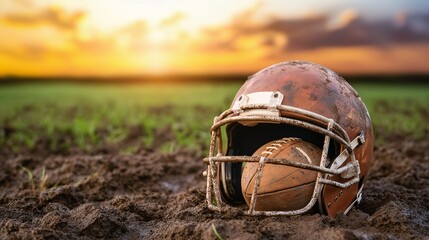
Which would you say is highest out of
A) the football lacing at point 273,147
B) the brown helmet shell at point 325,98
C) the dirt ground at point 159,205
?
the brown helmet shell at point 325,98

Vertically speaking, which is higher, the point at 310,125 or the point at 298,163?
the point at 310,125

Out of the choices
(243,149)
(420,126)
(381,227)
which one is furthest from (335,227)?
(420,126)

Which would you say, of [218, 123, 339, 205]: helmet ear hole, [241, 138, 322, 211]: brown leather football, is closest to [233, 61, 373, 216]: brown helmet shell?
[241, 138, 322, 211]: brown leather football

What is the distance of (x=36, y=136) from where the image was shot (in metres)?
7.66

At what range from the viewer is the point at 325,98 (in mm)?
3561

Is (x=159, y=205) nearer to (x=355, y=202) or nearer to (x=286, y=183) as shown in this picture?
(x=286, y=183)

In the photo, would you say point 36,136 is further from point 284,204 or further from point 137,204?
point 284,204

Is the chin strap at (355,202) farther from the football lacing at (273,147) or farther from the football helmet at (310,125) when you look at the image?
the football lacing at (273,147)

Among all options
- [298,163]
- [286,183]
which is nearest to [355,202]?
[286,183]

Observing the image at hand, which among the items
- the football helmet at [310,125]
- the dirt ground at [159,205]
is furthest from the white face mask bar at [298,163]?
the dirt ground at [159,205]

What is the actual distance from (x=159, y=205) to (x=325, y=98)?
4.48 ft

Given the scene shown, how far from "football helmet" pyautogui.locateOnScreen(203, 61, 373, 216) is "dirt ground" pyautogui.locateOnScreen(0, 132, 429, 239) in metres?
0.16

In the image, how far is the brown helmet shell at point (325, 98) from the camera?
3510 mm

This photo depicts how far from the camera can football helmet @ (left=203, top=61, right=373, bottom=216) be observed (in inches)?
132
